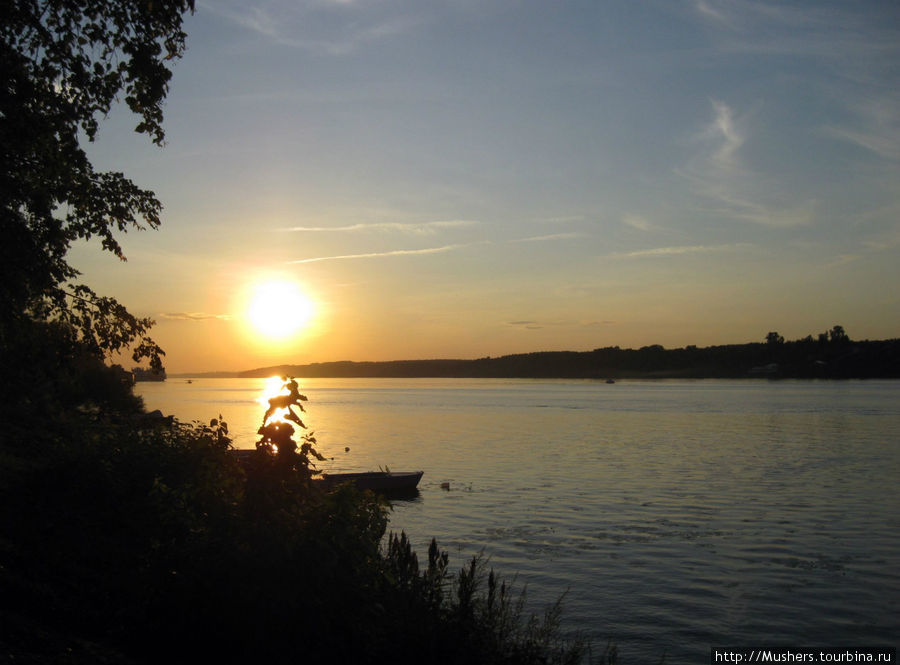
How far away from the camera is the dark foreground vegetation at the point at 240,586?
9.66m

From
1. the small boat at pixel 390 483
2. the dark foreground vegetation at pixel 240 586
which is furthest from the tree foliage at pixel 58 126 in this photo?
the small boat at pixel 390 483

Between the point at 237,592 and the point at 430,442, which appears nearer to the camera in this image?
the point at 237,592

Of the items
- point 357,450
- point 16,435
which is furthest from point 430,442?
point 16,435

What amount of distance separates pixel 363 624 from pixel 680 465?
113ft

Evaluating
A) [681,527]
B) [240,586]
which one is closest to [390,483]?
[681,527]

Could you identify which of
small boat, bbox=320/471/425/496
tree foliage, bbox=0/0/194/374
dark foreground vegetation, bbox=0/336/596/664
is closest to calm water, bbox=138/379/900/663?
small boat, bbox=320/471/425/496

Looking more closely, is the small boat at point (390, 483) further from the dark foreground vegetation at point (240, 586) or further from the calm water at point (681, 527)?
the dark foreground vegetation at point (240, 586)

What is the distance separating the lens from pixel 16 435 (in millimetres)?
22078

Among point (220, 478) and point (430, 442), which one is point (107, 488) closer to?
point (220, 478)

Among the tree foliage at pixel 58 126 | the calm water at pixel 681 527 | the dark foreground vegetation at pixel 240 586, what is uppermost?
the tree foliage at pixel 58 126

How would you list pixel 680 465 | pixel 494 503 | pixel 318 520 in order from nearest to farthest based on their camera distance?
pixel 318 520 → pixel 494 503 → pixel 680 465

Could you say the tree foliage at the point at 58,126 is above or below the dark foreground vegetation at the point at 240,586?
above

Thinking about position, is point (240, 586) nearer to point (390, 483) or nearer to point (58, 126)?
point (58, 126)

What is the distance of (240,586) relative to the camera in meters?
9.98
